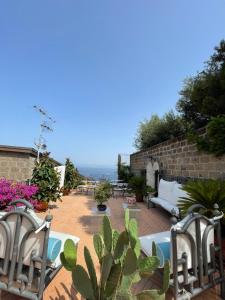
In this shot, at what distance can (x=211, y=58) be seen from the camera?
11211 millimetres

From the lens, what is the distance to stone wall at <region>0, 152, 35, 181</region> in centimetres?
643

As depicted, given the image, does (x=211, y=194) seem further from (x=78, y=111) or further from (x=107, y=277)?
(x=78, y=111)

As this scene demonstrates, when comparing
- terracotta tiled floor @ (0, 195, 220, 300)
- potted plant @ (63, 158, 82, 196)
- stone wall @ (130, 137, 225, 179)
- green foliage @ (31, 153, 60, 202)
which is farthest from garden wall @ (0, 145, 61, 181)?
stone wall @ (130, 137, 225, 179)

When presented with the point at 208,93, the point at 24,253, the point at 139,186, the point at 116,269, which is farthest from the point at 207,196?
the point at 208,93

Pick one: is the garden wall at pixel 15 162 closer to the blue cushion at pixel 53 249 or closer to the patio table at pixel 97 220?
the patio table at pixel 97 220

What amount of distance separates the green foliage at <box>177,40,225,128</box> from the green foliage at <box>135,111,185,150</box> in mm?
832

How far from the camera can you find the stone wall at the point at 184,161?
5008 mm

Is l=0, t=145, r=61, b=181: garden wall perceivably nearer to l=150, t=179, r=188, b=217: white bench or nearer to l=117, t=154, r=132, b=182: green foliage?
l=150, t=179, r=188, b=217: white bench

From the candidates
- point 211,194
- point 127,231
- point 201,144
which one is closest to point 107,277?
point 127,231

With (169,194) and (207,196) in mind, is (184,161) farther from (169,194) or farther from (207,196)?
(207,196)

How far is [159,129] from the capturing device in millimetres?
14188

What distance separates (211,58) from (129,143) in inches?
391

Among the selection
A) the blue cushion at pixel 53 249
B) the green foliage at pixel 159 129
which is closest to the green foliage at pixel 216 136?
the blue cushion at pixel 53 249

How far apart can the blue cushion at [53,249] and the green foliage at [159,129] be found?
39.8 ft
